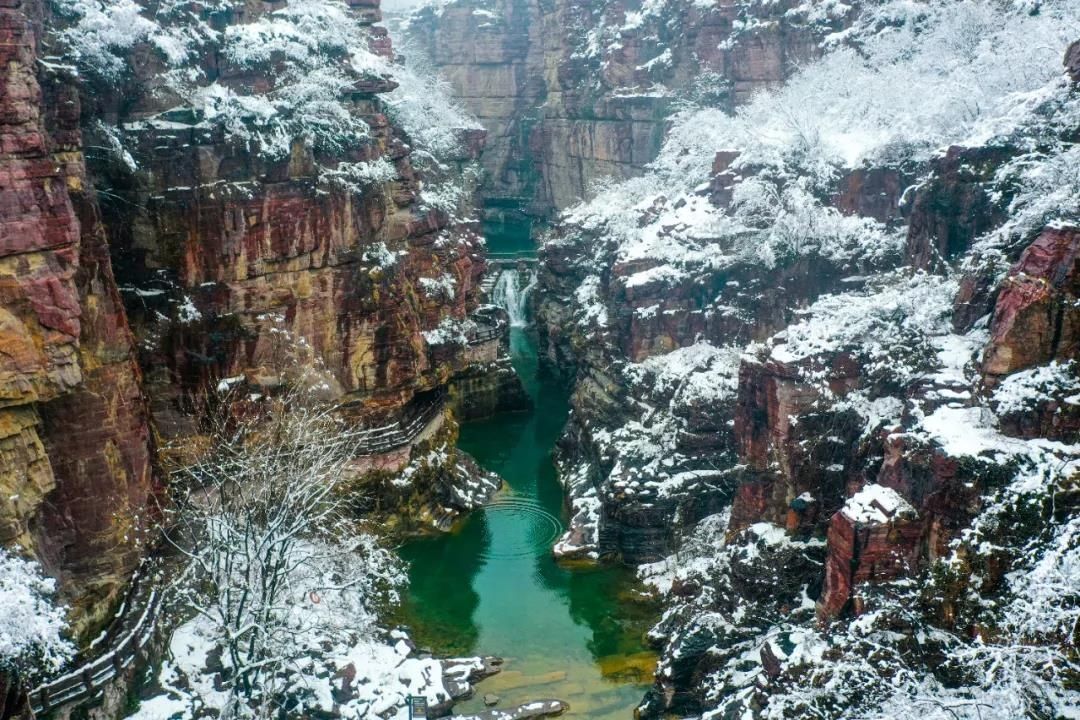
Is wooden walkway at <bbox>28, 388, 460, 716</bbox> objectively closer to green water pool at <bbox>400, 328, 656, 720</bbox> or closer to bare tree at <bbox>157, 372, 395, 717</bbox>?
bare tree at <bbox>157, 372, 395, 717</bbox>

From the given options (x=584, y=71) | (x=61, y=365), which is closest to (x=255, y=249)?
(x=61, y=365)

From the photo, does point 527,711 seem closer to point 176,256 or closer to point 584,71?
point 176,256

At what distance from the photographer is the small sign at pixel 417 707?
2502cm

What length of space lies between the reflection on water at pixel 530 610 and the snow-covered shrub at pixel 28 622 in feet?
34.2

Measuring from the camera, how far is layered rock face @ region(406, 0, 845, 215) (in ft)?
174

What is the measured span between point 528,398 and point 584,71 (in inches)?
1027

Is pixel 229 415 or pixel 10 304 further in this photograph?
pixel 229 415

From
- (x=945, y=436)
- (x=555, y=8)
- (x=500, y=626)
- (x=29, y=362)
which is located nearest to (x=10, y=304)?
(x=29, y=362)

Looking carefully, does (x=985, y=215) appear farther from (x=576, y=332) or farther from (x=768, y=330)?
(x=576, y=332)

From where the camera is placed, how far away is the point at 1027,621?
17375mm

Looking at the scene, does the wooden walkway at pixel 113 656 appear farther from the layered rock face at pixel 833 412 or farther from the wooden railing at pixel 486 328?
the wooden railing at pixel 486 328

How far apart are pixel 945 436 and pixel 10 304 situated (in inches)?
790

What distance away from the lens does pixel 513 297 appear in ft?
208

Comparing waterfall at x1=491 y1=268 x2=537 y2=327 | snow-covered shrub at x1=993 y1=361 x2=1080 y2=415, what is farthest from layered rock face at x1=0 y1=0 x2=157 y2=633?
waterfall at x1=491 y1=268 x2=537 y2=327
